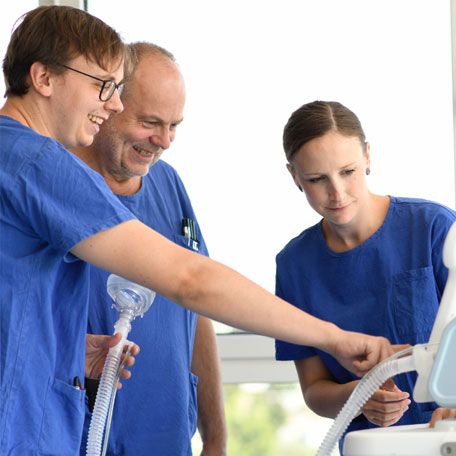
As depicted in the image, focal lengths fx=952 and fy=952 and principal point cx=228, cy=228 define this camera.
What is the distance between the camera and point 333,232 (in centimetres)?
239

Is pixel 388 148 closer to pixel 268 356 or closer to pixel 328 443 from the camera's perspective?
pixel 268 356

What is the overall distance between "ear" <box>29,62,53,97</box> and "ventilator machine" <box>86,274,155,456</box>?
Result: 16.6 inches

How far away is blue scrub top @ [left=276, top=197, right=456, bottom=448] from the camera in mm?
2193

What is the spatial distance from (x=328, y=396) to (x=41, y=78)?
3.28 ft

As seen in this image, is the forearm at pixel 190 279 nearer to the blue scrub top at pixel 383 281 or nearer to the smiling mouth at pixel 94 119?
the smiling mouth at pixel 94 119

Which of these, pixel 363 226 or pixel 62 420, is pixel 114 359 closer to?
pixel 62 420

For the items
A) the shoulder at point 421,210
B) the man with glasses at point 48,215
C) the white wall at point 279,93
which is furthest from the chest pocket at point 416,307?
the white wall at point 279,93

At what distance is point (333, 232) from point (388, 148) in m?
1.04

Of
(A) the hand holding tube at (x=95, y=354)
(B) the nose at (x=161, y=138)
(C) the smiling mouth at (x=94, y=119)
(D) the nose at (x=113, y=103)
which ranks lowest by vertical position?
(A) the hand holding tube at (x=95, y=354)

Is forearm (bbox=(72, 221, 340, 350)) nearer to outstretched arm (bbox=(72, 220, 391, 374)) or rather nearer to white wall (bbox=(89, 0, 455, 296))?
outstretched arm (bbox=(72, 220, 391, 374))

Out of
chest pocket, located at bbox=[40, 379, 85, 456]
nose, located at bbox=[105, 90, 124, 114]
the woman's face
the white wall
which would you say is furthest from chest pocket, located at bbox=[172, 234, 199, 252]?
the white wall

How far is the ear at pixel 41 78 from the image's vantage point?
1737 millimetres

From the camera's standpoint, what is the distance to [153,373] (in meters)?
2.34

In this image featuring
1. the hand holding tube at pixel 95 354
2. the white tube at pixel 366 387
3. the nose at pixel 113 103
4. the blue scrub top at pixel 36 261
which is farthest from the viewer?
the hand holding tube at pixel 95 354
